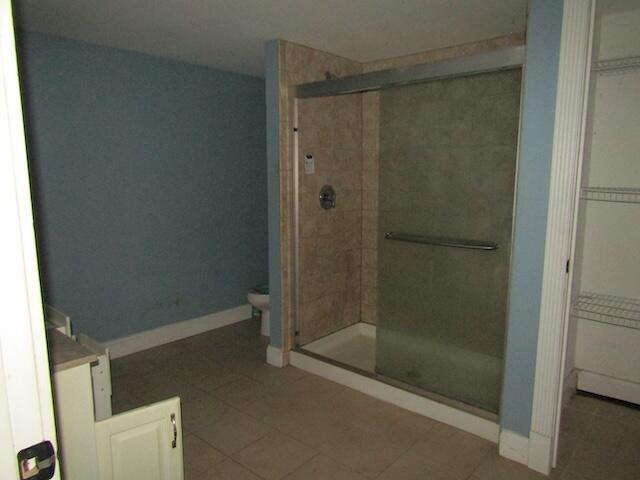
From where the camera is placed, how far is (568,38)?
68.5 inches

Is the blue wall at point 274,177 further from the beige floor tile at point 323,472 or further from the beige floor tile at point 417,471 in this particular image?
the beige floor tile at point 417,471

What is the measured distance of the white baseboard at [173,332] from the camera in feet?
10.6

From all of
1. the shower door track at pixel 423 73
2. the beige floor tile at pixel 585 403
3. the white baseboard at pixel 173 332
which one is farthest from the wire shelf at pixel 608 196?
the white baseboard at pixel 173 332

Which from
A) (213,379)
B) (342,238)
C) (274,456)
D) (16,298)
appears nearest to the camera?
(16,298)

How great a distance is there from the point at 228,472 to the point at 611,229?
2427 millimetres

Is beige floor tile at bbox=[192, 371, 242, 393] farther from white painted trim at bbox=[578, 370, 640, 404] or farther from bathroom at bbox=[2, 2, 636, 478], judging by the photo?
white painted trim at bbox=[578, 370, 640, 404]

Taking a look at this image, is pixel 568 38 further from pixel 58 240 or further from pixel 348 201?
pixel 58 240

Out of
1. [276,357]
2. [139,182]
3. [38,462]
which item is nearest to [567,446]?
[276,357]

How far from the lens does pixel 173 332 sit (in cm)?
352

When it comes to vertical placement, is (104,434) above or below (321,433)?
above

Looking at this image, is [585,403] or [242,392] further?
[242,392]

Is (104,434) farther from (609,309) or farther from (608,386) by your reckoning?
(608,386)

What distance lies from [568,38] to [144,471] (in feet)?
7.18

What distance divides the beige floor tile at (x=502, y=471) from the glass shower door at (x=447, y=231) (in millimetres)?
277
